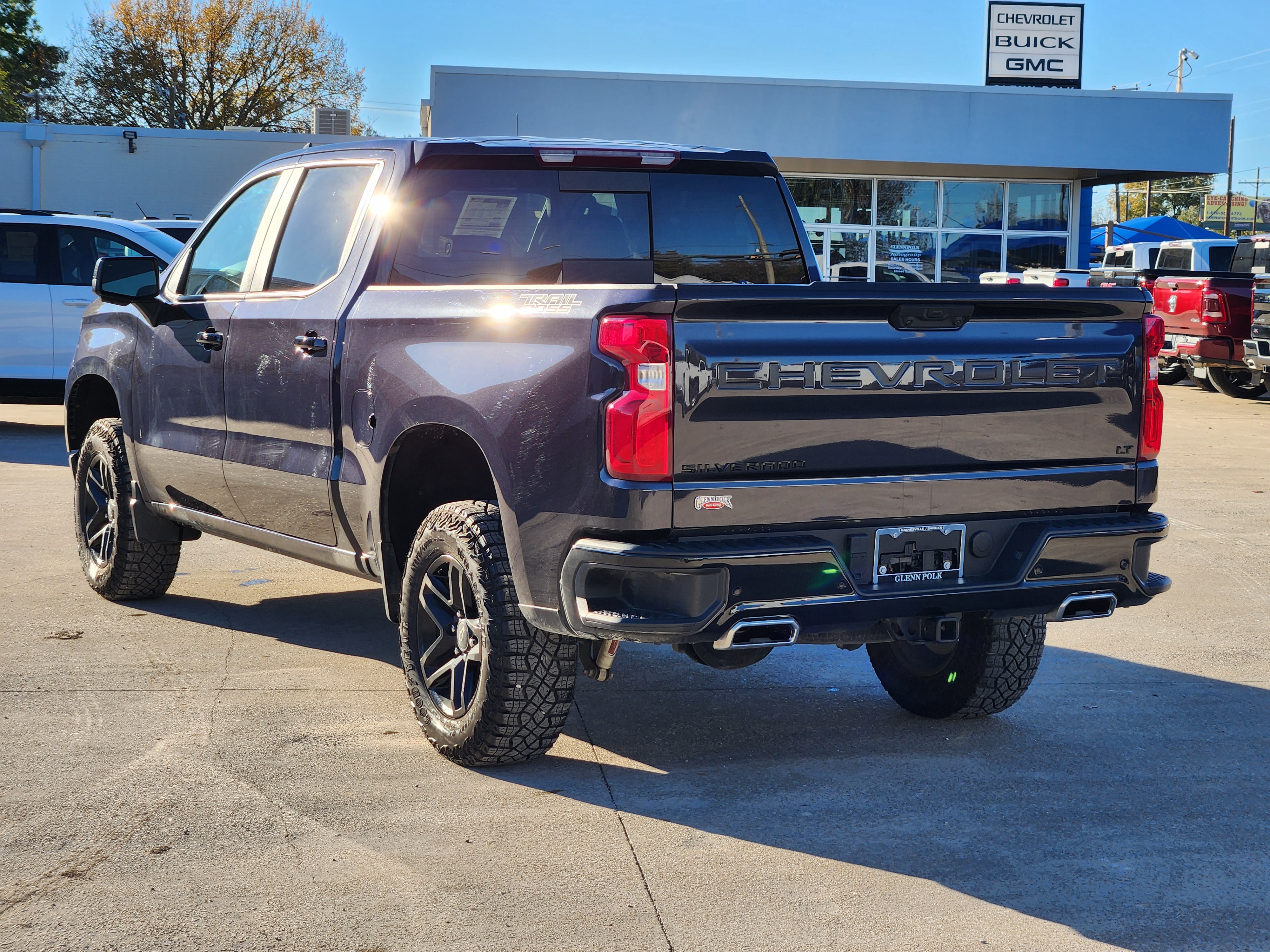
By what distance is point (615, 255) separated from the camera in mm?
5348

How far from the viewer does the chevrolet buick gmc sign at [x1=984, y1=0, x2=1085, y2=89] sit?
33.5 meters

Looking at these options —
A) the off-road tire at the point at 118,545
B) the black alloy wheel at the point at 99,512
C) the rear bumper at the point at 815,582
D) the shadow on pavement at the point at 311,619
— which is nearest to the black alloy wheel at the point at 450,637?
the rear bumper at the point at 815,582

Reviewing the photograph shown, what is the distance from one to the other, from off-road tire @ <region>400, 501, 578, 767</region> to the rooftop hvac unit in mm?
30739

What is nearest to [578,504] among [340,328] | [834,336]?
[834,336]

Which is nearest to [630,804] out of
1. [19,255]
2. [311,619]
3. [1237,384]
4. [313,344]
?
[313,344]

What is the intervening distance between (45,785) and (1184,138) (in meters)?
30.6

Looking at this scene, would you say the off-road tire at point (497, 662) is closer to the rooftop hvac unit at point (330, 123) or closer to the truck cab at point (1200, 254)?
the truck cab at point (1200, 254)

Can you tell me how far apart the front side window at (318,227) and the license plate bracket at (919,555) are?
7.54ft

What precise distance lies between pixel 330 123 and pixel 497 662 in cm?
3144

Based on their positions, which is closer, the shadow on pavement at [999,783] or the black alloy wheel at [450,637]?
the shadow on pavement at [999,783]

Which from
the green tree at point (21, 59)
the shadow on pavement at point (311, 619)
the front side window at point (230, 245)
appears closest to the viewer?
the front side window at point (230, 245)

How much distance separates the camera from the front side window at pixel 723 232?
17.9 feet

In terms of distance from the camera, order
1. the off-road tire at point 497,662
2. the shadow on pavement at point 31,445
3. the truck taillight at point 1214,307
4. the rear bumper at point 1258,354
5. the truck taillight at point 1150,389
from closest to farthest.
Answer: the off-road tire at point 497,662 < the truck taillight at point 1150,389 < the shadow on pavement at point 31,445 < the rear bumper at point 1258,354 < the truck taillight at point 1214,307

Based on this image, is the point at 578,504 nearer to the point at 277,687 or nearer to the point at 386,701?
the point at 386,701
